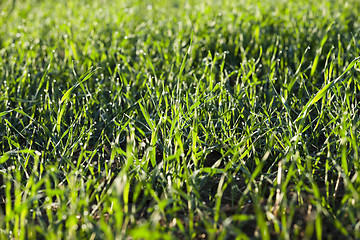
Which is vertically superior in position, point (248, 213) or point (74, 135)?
point (74, 135)

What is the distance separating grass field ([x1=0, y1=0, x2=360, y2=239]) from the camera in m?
1.37

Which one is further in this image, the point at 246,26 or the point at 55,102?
the point at 246,26

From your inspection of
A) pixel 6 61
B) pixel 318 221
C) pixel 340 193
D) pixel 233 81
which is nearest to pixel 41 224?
pixel 318 221

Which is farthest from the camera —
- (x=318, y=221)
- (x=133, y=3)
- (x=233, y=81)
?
(x=133, y=3)

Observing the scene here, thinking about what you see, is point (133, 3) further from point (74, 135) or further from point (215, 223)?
point (215, 223)

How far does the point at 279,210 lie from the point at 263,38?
1.78m

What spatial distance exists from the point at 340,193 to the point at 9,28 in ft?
10.1

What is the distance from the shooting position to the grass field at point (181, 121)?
1371mm

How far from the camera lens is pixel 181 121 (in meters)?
1.84

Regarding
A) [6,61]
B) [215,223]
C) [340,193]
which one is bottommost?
[340,193]

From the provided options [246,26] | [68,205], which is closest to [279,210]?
[68,205]

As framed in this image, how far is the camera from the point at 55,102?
2270 mm

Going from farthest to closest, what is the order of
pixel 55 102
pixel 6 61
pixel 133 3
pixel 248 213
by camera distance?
pixel 133 3 → pixel 6 61 → pixel 55 102 → pixel 248 213

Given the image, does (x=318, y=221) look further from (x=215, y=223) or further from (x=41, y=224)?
(x=41, y=224)
